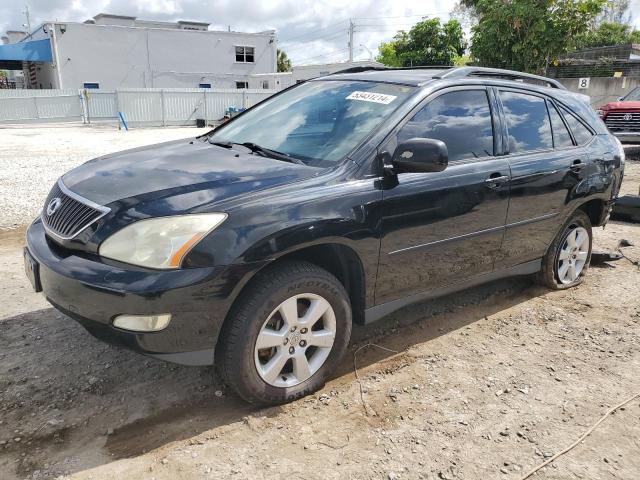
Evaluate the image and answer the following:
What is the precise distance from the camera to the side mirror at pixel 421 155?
2885 millimetres

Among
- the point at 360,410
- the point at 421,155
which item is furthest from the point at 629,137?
the point at 360,410

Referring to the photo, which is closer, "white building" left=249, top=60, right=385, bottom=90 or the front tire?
the front tire

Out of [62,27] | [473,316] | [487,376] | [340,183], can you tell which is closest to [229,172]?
[340,183]

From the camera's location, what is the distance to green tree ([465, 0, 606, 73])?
52.7 ft

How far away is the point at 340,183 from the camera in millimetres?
2873

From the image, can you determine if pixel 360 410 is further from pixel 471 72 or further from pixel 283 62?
pixel 283 62

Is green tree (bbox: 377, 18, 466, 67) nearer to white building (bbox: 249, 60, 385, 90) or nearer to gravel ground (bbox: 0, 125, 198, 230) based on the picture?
white building (bbox: 249, 60, 385, 90)

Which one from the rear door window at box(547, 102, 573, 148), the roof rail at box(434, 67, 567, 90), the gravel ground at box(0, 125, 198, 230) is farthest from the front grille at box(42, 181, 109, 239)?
the gravel ground at box(0, 125, 198, 230)

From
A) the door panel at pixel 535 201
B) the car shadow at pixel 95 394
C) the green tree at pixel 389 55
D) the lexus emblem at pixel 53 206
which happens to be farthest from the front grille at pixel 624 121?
the green tree at pixel 389 55

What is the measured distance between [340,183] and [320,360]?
39.2 inches

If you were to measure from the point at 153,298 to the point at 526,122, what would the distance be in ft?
10.1

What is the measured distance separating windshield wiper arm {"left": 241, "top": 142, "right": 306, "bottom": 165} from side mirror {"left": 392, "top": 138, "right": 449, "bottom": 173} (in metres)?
0.57

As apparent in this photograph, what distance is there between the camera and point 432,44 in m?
39.2

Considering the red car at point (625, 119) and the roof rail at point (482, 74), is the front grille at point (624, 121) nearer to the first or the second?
the red car at point (625, 119)
